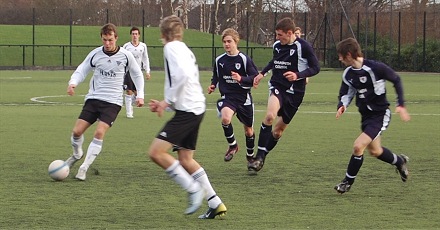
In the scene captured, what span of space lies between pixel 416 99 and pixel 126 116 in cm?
1012

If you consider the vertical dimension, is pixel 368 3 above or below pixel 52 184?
above

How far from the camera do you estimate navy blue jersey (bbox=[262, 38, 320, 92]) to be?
39.0ft

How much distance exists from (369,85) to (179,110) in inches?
101

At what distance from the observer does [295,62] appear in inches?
472

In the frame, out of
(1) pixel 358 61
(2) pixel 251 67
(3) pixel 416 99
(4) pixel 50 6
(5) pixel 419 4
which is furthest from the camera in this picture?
(4) pixel 50 6

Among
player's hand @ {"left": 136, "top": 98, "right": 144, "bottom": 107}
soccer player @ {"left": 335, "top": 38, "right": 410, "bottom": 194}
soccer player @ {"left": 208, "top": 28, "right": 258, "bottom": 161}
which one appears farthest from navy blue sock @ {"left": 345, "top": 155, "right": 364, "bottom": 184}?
soccer player @ {"left": 208, "top": 28, "right": 258, "bottom": 161}

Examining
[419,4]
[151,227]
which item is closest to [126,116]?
[151,227]

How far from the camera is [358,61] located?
9.71 meters

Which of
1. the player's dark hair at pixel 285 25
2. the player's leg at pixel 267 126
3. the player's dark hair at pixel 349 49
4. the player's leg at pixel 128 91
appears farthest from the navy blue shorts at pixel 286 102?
the player's leg at pixel 128 91

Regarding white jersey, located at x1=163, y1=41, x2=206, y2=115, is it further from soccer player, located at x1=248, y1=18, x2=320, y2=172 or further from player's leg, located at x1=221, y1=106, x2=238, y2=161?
player's leg, located at x1=221, y1=106, x2=238, y2=161

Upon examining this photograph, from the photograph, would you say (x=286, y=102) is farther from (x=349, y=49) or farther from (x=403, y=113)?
(x=403, y=113)

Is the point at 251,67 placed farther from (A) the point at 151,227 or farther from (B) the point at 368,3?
(B) the point at 368,3

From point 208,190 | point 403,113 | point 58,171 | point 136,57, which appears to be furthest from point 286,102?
point 136,57

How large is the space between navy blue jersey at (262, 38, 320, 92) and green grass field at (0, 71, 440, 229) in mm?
1106
